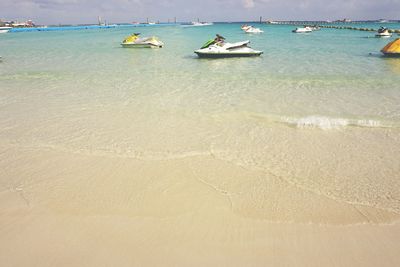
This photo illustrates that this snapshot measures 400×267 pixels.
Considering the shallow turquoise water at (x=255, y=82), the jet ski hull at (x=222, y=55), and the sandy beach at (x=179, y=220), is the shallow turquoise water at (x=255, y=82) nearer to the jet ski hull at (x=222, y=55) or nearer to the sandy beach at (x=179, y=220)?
the jet ski hull at (x=222, y=55)

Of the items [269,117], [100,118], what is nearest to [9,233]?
[100,118]

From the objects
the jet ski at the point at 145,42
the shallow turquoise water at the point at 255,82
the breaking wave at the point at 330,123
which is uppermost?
the jet ski at the point at 145,42

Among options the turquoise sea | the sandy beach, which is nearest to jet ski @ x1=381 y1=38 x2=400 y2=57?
the turquoise sea

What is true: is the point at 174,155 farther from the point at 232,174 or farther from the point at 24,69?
the point at 24,69

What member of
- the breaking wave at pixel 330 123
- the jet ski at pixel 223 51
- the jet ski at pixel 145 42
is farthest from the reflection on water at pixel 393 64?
the jet ski at pixel 145 42

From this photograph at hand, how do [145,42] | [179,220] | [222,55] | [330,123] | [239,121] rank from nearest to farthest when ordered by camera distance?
[179,220]
[330,123]
[239,121]
[222,55]
[145,42]

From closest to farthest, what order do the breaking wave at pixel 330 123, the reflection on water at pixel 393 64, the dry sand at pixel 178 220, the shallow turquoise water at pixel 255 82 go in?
the dry sand at pixel 178 220 → the breaking wave at pixel 330 123 → the shallow turquoise water at pixel 255 82 → the reflection on water at pixel 393 64

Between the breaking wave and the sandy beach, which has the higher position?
the breaking wave

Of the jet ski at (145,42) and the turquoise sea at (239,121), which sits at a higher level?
the jet ski at (145,42)

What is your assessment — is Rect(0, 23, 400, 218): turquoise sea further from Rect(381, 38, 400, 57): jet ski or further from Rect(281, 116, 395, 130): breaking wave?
Rect(381, 38, 400, 57): jet ski

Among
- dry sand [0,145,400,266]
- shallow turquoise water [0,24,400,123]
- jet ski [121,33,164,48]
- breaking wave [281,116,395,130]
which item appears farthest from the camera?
jet ski [121,33,164,48]

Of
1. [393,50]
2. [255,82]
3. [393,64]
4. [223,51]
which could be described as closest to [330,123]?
[255,82]

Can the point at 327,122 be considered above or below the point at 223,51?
below

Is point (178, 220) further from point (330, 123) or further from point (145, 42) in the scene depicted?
point (145, 42)
